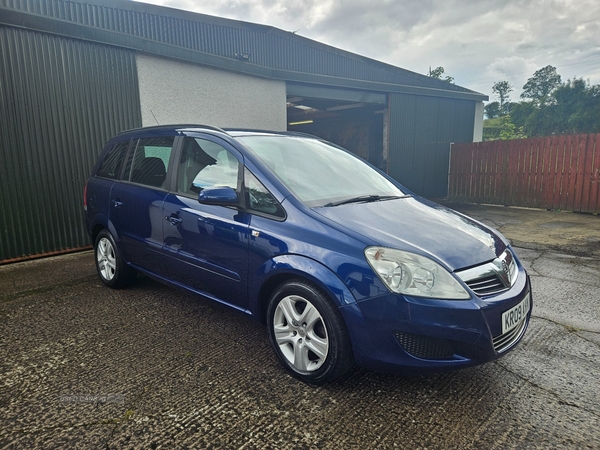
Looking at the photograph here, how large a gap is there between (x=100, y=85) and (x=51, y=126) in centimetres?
95

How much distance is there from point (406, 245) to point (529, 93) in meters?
68.0

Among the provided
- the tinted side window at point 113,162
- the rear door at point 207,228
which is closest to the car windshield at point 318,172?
the rear door at point 207,228

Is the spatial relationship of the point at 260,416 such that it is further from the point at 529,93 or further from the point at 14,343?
the point at 529,93

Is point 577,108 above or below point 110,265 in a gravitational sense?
above

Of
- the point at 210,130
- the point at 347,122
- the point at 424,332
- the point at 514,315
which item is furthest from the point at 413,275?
the point at 347,122

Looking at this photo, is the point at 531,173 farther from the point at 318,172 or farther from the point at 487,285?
the point at 487,285

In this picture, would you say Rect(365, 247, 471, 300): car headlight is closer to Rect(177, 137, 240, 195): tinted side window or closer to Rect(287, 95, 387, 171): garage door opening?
Rect(177, 137, 240, 195): tinted side window

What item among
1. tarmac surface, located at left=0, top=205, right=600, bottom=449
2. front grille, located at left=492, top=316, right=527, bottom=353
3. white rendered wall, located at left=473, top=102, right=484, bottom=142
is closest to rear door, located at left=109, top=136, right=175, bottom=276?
tarmac surface, located at left=0, top=205, right=600, bottom=449

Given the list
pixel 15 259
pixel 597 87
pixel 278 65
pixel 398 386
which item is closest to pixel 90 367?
pixel 398 386

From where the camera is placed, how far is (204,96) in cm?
707

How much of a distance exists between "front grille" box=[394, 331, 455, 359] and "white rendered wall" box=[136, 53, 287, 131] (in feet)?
19.1

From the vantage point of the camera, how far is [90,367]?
2539mm

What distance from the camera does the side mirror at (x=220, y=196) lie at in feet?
8.41

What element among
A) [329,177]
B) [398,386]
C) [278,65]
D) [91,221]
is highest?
[278,65]
